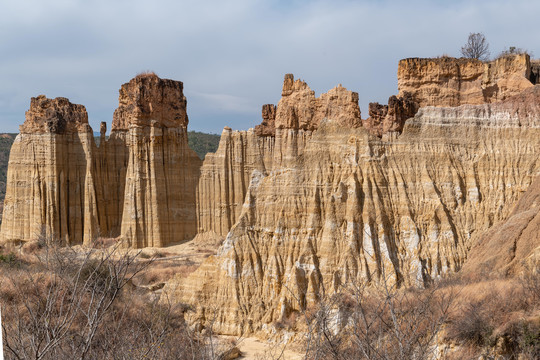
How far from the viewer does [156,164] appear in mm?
48312

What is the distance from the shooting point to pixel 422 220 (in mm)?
25969

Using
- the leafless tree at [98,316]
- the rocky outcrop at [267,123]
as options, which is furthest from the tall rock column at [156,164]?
the leafless tree at [98,316]

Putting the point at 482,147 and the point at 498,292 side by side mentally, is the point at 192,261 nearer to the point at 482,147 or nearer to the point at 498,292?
the point at 482,147

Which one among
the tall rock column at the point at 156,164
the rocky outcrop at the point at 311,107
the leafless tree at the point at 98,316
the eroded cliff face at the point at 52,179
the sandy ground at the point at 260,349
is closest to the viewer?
the leafless tree at the point at 98,316

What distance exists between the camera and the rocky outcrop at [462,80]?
29.0 m

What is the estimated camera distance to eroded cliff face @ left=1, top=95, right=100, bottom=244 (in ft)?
158

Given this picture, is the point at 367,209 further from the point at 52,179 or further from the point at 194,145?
the point at 194,145

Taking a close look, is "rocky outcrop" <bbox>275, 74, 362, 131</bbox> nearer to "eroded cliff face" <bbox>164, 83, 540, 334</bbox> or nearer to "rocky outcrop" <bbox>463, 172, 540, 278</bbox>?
"eroded cliff face" <bbox>164, 83, 540, 334</bbox>

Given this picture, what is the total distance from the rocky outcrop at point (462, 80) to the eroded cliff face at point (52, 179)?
29761mm

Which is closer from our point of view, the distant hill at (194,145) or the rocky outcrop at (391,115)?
the rocky outcrop at (391,115)

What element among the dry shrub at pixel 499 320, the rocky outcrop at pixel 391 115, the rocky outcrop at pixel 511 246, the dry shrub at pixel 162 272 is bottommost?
the dry shrub at pixel 162 272

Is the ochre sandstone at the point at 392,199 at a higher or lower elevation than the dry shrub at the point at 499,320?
higher

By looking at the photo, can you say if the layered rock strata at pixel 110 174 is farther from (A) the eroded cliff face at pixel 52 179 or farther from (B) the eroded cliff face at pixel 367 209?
(B) the eroded cliff face at pixel 367 209

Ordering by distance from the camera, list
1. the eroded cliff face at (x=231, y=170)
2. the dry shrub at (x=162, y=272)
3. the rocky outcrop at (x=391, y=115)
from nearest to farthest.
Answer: the rocky outcrop at (x=391, y=115)
the dry shrub at (x=162, y=272)
the eroded cliff face at (x=231, y=170)
